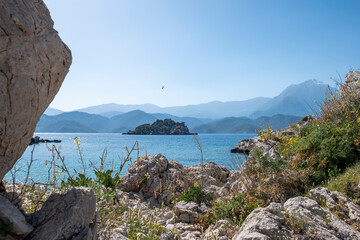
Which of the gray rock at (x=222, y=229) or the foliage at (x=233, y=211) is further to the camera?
the foliage at (x=233, y=211)

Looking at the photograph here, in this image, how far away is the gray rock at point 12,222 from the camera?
6.69 feet

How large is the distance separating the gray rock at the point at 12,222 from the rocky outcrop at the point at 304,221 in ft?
8.13

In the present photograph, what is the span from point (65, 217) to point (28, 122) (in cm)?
104

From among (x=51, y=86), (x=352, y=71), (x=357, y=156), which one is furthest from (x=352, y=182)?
(x=352, y=71)

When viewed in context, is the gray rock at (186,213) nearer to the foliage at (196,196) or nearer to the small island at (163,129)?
the foliage at (196,196)

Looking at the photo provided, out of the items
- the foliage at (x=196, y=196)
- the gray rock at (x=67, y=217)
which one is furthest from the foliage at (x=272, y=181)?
the gray rock at (x=67, y=217)

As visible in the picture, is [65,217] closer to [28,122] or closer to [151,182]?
[28,122]

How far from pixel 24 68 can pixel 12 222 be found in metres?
1.39

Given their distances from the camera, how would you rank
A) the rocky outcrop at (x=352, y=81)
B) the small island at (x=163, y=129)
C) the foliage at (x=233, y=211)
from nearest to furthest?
the foliage at (x=233, y=211) → the rocky outcrop at (x=352, y=81) → the small island at (x=163, y=129)

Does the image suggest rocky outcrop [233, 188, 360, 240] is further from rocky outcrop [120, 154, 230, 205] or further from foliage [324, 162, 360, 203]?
rocky outcrop [120, 154, 230, 205]

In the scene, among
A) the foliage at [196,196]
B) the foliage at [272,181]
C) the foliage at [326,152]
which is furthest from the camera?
the foliage at [196,196]

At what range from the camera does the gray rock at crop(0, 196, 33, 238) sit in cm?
204

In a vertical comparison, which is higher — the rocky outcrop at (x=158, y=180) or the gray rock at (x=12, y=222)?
the gray rock at (x=12, y=222)

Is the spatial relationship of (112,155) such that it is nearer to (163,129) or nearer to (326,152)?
(326,152)
